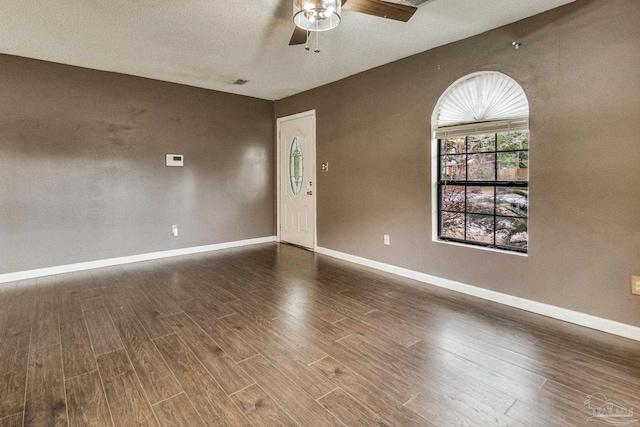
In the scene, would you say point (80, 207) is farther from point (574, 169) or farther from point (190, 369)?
point (574, 169)

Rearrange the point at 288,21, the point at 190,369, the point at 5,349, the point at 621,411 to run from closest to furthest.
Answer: the point at 621,411 → the point at 190,369 → the point at 5,349 → the point at 288,21

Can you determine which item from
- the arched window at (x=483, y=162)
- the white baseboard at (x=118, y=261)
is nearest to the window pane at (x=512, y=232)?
the arched window at (x=483, y=162)

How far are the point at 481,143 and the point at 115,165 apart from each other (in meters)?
4.52

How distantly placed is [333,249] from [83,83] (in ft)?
12.9

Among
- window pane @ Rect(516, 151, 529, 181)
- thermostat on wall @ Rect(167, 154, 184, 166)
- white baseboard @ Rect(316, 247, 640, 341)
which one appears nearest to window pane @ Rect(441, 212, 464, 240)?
white baseboard @ Rect(316, 247, 640, 341)

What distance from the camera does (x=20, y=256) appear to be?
3926mm

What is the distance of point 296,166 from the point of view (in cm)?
576

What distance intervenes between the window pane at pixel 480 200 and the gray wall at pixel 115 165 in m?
3.63

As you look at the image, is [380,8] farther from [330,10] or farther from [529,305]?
[529,305]

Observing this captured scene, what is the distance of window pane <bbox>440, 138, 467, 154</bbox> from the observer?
351cm

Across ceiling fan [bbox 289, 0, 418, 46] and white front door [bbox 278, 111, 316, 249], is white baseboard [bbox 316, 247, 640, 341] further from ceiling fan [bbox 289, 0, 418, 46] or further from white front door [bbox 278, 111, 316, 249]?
ceiling fan [bbox 289, 0, 418, 46]

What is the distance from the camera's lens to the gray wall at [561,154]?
2469 millimetres

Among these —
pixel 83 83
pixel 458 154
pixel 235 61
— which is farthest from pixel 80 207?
pixel 458 154

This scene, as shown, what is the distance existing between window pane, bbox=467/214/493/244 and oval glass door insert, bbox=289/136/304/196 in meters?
2.91
